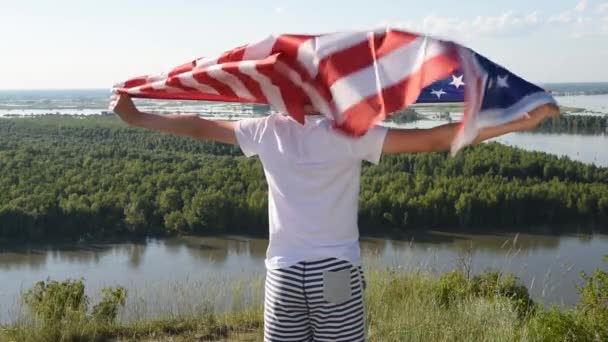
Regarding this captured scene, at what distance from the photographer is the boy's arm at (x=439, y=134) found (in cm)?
129

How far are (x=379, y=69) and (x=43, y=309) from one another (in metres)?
2.23

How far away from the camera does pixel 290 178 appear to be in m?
1.37

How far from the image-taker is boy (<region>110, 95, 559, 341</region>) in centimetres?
135

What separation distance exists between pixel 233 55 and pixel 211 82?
0.09 m

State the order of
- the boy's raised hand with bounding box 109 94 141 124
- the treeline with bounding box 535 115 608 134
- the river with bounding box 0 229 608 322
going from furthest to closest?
1. the treeline with bounding box 535 115 608 134
2. the river with bounding box 0 229 608 322
3. the boy's raised hand with bounding box 109 94 141 124

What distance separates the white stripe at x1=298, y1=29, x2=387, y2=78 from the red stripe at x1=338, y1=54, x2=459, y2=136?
0.14 meters

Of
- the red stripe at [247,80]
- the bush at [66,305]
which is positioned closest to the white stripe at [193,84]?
the red stripe at [247,80]

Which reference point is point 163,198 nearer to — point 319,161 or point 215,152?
point 215,152

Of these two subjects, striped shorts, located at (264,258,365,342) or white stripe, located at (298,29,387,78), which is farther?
white stripe, located at (298,29,387,78)

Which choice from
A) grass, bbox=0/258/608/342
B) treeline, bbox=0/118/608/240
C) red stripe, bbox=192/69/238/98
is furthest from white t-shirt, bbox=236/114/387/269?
treeline, bbox=0/118/608/240

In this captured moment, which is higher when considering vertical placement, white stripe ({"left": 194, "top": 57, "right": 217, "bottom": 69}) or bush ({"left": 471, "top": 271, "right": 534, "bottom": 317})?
→ white stripe ({"left": 194, "top": 57, "right": 217, "bottom": 69})

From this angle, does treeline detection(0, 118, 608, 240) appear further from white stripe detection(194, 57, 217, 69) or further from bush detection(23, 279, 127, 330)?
white stripe detection(194, 57, 217, 69)

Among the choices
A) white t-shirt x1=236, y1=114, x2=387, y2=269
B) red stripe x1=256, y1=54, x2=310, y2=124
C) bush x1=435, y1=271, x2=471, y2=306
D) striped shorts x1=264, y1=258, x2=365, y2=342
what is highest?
red stripe x1=256, y1=54, x2=310, y2=124

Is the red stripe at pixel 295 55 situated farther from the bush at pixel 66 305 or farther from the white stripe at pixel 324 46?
the bush at pixel 66 305
